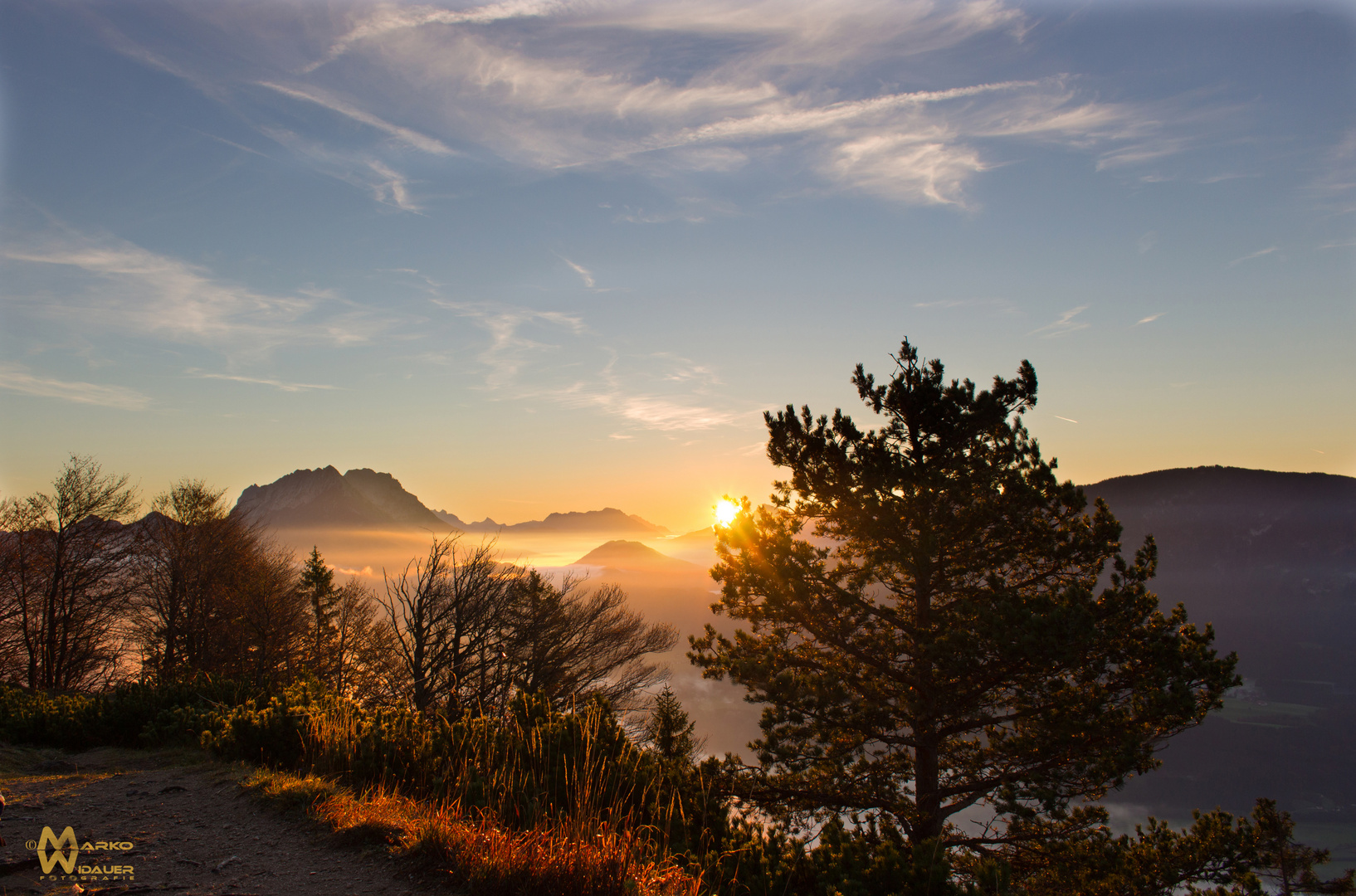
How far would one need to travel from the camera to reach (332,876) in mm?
4902

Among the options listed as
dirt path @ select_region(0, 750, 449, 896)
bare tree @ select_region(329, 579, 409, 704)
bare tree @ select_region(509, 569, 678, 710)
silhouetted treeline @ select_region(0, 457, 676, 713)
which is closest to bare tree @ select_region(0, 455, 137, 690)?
silhouetted treeline @ select_region(0, 457, 676, 713)

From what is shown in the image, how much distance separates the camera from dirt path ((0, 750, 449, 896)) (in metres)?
4.60

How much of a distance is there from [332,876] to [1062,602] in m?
13.1

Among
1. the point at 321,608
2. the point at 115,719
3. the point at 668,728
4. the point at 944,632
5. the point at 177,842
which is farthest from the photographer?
the point at 321,608

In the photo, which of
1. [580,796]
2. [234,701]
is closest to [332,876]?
[580,796]

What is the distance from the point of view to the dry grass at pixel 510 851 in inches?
168

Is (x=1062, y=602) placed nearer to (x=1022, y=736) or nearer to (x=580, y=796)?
(x=1022, y=736)
